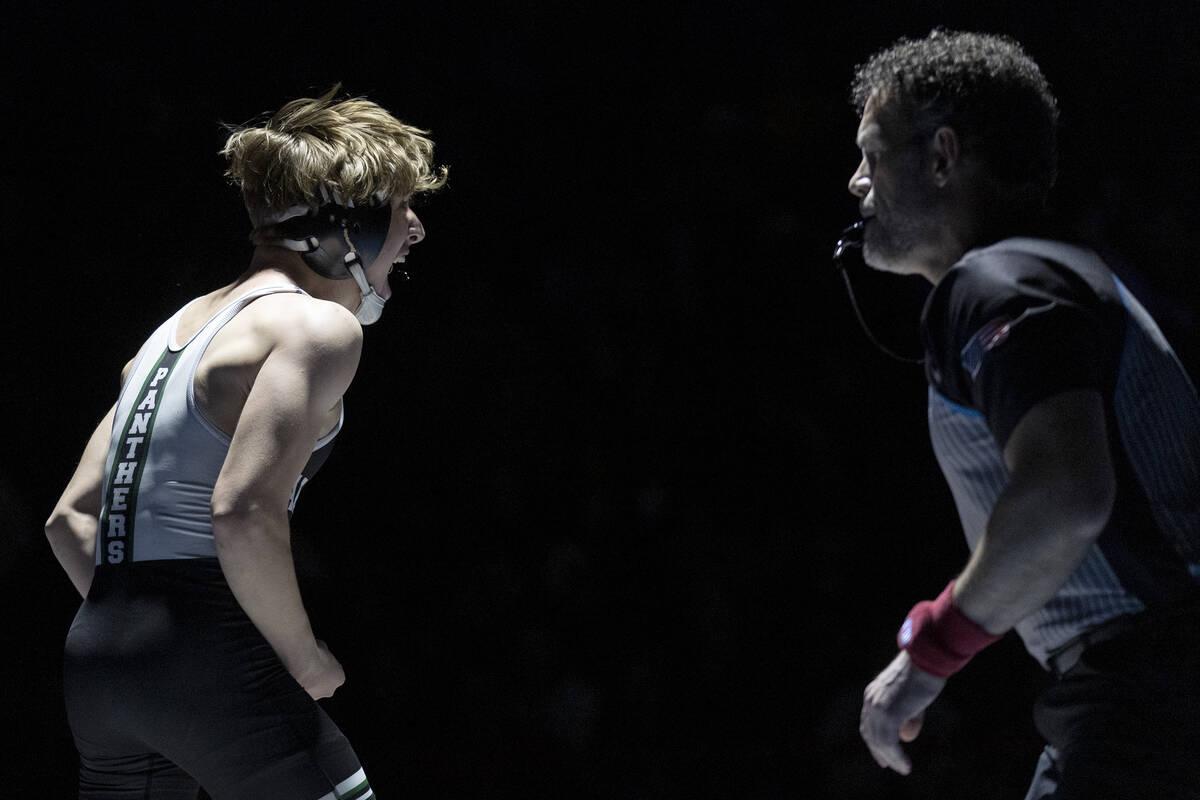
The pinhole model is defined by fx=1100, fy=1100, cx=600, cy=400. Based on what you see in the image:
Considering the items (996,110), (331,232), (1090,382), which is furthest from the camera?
(331,232)

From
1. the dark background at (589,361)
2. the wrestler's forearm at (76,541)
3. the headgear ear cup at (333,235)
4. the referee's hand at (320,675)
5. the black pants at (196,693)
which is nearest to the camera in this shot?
the black pants at (196,693)

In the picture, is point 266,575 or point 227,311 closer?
point 266,575

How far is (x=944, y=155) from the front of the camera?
127cm

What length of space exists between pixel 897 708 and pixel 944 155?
63cm

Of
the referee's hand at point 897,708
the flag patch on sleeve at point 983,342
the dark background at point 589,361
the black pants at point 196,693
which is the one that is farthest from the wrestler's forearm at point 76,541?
the dark background at point 589,361

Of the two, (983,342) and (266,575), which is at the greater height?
(983,342)

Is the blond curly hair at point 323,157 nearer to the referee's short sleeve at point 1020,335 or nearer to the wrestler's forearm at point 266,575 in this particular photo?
the wrestler's forearm at point 266,575

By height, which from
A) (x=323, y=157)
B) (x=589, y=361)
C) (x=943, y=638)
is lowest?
(x=589, y=361)

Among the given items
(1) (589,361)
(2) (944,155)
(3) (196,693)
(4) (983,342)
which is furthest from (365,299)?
(1) (589,361)

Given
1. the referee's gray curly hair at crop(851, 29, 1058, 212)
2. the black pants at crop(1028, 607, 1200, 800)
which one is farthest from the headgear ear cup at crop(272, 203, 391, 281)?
the black pants at crop(1028, 607, 1200, 800)

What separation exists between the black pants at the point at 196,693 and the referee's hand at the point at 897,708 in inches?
27.8

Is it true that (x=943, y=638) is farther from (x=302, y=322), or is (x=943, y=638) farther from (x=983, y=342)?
(x=302, y=322)

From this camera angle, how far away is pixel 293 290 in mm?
1610

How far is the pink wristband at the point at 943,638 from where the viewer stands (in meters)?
1.04
